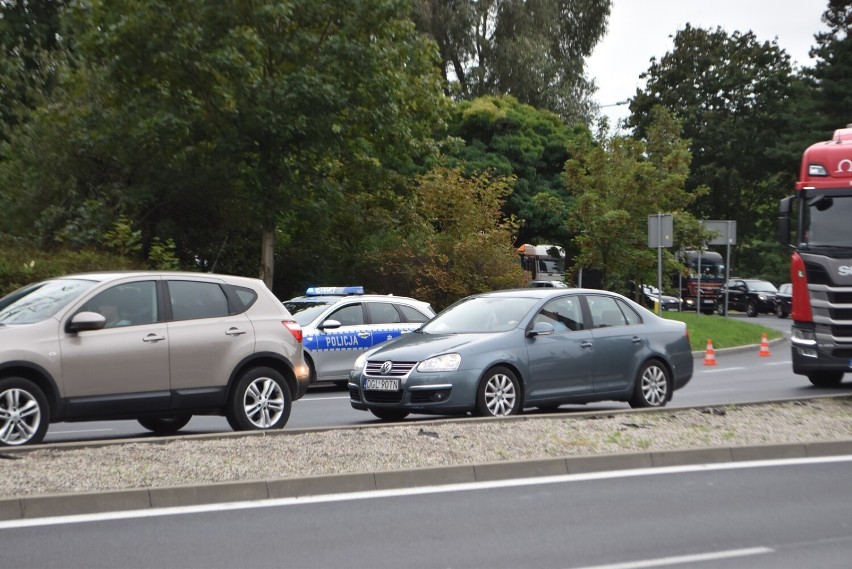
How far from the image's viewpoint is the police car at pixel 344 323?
63.5ft

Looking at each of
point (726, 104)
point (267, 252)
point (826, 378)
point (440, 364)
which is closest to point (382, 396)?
point (440, 364)

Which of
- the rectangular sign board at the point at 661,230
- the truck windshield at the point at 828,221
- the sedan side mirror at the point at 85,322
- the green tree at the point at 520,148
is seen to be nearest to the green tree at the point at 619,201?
the rectangular sign board at the point at 661,230

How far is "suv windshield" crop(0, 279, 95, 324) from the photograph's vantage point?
11.2 metres

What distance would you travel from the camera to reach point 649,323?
15.3m

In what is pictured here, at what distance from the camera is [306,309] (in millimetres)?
20094

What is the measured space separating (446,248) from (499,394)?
16357mm

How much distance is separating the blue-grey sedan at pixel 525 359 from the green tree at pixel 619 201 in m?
19.2

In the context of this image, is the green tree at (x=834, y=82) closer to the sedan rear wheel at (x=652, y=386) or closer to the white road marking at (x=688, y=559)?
the sedan rear wheel at (x=652, y=386)

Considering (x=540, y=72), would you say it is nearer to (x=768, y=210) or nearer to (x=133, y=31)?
(x=133, y=31)

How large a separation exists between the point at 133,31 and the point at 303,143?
410 cm

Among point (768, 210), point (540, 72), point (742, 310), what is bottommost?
point (742, 310)

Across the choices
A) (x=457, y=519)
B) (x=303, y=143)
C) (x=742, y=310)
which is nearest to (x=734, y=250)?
(x=742, y=310)

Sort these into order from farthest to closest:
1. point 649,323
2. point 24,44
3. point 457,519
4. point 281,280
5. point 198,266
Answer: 1. point 24,44
2. point 281,280
3. point 198,266
4. point 649,323
5. point 457,519

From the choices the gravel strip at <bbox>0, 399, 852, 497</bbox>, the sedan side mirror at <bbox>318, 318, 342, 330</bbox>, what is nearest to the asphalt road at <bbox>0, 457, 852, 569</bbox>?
the gravel strip at <bbox>0, 399, 852, 497</bbox>
